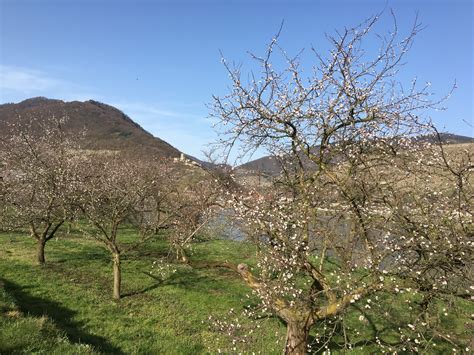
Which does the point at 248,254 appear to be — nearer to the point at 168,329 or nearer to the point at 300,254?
the point at 168,329

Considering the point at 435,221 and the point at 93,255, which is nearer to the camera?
the point at 435,221

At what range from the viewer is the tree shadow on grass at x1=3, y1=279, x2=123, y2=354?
9.81 m

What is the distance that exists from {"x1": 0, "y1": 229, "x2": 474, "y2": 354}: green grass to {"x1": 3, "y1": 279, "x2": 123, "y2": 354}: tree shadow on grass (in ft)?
0.09

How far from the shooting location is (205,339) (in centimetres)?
1106

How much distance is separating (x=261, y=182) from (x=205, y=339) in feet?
19.0

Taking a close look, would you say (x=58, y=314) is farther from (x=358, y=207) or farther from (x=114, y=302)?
(x=358, y=207)

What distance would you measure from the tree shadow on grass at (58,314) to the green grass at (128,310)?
0.09 feet

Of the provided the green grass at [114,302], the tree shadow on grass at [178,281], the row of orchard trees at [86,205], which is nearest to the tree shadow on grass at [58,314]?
the green grass at [114,302]

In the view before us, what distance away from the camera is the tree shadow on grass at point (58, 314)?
386 inches

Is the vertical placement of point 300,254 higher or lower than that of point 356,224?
lower

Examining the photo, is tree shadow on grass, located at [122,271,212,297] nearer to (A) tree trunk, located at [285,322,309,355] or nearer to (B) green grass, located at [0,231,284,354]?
(B) green grass, located at [0,231,284,354]

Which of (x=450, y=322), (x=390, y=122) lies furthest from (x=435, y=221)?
(x=450, y=322)

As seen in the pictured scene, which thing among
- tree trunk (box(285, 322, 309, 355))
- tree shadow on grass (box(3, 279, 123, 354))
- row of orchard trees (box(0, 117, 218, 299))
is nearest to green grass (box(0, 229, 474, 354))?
tree shadow on grass (box(3, 279, 123, 354))

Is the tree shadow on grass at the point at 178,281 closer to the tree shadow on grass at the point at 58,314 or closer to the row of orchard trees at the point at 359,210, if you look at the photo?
the tree shadow on grass at the point at 58,314
